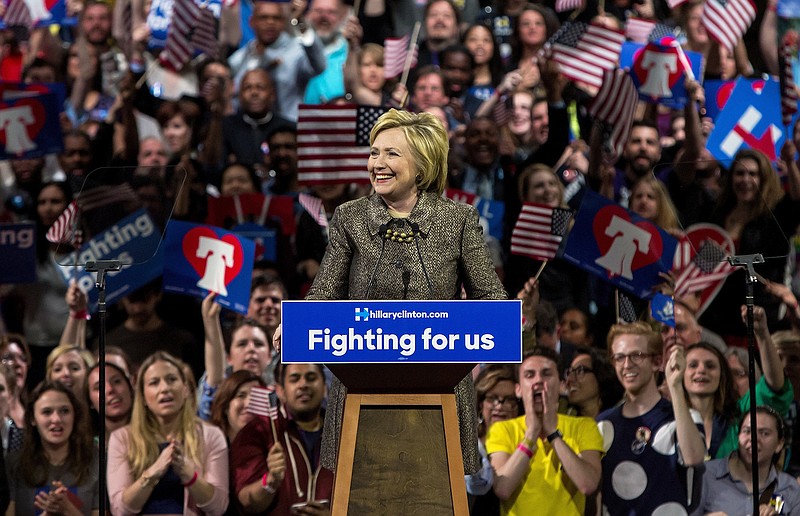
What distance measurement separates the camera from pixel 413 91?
8.61 metres

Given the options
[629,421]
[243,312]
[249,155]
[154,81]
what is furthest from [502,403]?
[154,81]

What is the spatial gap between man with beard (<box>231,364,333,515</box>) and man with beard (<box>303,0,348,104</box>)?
2.93 metres

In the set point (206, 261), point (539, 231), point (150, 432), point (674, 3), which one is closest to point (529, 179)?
point (539, 231)

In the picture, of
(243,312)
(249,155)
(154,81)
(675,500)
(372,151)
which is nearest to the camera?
(372,151)

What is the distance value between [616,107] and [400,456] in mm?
4516

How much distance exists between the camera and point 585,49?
28.2 feet

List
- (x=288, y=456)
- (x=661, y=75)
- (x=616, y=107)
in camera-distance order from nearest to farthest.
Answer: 1. (x=288, y=456)
2. (x=616, y=107)
3. (x=661, y=75)

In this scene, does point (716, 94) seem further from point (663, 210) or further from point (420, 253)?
point (420, 253)

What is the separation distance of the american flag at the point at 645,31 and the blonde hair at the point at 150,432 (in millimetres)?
4181

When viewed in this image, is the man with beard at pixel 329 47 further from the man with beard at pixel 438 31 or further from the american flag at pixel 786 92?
the american flag at pixel 786 92

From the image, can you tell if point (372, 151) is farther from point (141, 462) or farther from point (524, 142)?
point (524, 142)

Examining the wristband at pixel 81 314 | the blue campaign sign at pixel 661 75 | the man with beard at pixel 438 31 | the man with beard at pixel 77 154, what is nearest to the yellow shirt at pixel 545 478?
the wristband at pixel 81 314

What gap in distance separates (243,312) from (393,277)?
2.87 metres

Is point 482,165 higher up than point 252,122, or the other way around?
point 252,122
